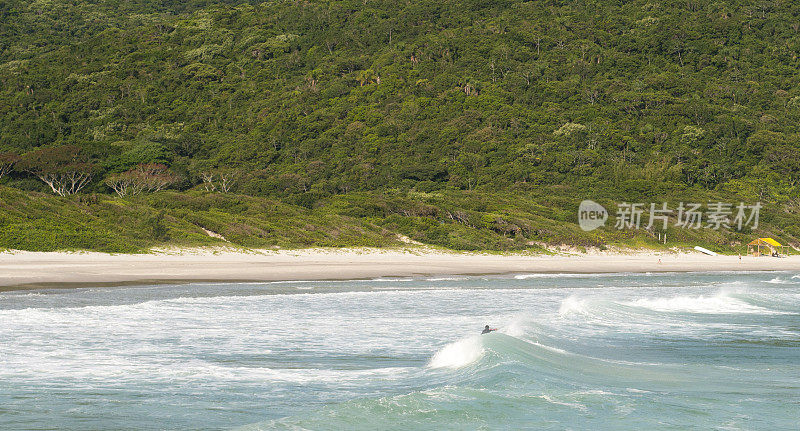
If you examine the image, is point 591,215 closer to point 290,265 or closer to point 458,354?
point 290,265

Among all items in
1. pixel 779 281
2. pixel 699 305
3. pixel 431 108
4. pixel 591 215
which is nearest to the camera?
pixel 699 305

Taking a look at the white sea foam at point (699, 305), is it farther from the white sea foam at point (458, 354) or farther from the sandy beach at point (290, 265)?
the sandy beach at point (290, 265)

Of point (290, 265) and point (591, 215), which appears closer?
point (290, 265)

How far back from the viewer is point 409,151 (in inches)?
3418

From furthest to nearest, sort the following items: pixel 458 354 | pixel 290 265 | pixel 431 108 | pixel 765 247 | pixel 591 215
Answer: pixel 431 108
pixel 591 215
pixel 765 247
pixel 290 265
pixel 458 354

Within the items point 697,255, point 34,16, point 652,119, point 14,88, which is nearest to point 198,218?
point 697,255

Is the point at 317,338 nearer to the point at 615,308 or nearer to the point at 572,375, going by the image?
the point at 572,375

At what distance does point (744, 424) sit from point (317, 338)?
764 centimetres

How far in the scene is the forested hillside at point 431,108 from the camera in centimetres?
6600

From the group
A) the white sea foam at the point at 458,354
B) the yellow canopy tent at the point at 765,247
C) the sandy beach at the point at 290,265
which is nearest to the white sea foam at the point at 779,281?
the sandy beach at the point at 290,265

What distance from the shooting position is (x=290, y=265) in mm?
29078

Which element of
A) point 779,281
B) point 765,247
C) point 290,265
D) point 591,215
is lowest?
point 779,281

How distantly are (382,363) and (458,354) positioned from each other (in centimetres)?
137

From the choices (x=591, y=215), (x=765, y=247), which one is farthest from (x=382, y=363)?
(x=765, y=247)
